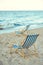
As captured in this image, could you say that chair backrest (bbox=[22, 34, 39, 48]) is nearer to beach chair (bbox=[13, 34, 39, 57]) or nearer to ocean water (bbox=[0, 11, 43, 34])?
beach chair (bbox=[13, 34, 39, 57])

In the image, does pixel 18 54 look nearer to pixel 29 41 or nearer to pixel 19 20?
pixel 29 41

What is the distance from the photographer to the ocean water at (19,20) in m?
1.66

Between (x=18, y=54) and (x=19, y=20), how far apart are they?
0.44 meters

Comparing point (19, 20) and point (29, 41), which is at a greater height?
point (19, 20)

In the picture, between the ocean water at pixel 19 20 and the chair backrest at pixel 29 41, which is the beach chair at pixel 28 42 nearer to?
the chair backrest at pixel 29 41

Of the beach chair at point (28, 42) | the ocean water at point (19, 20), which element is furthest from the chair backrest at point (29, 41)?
the ocean water at point (19, 20)

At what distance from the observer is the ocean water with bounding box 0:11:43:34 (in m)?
1.66

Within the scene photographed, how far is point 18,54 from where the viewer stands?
158 cm

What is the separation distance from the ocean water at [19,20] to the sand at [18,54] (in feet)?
0.23

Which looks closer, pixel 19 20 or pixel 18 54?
pixel 18 54

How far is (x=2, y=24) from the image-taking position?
1.66m

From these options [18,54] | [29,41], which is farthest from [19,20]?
[18,54]
